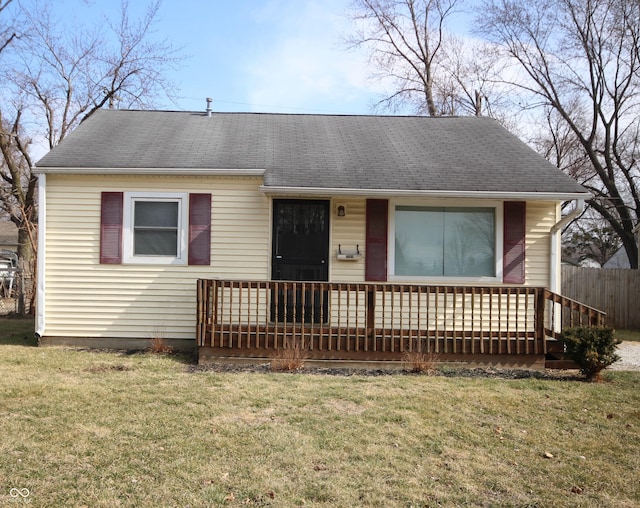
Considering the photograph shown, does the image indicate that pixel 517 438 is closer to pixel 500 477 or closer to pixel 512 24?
pixel 500 477

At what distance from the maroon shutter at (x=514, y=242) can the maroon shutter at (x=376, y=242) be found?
1974 mm

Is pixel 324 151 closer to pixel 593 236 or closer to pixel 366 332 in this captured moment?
pixel 366 332

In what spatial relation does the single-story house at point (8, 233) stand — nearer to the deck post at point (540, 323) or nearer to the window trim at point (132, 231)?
the window trim at point (132, 231)

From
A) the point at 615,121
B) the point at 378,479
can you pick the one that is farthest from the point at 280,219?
the point at 615,121

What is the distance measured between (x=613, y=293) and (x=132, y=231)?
12665mm

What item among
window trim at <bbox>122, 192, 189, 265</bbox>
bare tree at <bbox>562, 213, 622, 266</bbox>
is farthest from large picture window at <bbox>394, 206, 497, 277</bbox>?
bare tree at <bbox>562, 213, 622, 266</bbox>

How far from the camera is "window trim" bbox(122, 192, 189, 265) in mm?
8180

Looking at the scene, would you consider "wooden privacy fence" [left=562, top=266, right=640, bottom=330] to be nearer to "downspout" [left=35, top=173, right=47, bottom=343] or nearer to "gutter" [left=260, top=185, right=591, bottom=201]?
"gutter" [left=260, top=185, right=591, bottom=201]

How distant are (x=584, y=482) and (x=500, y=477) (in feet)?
2.02

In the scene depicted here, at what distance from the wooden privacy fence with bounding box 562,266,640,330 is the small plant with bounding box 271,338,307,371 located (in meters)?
10.4

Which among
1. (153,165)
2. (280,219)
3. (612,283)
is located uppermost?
(153,165)

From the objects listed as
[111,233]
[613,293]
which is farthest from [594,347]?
[613,293]

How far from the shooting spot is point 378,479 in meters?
3.62

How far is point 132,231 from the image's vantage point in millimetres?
8211
